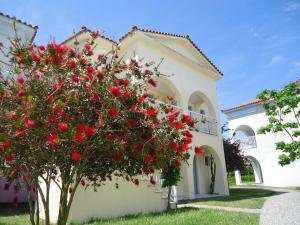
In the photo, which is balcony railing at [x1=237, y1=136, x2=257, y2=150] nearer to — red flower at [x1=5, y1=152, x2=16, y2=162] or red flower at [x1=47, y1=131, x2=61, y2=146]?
red flower at [x1=5, y1=152, x2=16, y2=162]

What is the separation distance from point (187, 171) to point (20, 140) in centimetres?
1165

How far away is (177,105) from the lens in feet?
51.5

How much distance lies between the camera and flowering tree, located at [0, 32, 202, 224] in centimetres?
393

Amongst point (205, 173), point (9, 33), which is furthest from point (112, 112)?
point (205, 173)

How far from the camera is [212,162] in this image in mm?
18766

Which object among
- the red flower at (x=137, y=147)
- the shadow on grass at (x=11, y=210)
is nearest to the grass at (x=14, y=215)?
the shadow on grass at (x=11, y=210)

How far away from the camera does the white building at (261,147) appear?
2628 cm

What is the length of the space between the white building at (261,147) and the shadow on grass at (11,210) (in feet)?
62.6

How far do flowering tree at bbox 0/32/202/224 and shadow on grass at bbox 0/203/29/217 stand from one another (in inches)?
275

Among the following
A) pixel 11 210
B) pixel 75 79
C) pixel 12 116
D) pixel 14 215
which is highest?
pixel 75 79

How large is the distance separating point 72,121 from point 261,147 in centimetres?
2672

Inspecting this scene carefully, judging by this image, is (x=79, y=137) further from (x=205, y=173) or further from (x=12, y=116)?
(x=205, y=173)

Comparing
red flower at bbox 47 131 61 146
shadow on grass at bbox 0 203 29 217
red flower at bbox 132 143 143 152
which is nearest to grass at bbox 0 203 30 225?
shadow on grass at bbox 0 203 29 217

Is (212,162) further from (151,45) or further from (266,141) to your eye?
(266,141)
